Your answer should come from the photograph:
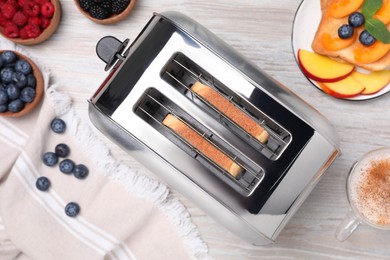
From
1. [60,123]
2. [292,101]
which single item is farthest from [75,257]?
[292,101]

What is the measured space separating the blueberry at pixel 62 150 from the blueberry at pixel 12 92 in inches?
6.0

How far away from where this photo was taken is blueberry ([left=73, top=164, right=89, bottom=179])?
125 centimetres

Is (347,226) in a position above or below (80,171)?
above

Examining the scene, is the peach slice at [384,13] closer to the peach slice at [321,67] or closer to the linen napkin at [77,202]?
the peach slice at [321,67]

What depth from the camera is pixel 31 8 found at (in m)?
1.20

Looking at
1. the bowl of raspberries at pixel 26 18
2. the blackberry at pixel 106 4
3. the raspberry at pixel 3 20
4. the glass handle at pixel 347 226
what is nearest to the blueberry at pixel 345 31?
the glass handle at pixel 347 226

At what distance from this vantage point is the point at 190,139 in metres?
0.94

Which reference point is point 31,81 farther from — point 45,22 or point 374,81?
point 374,81

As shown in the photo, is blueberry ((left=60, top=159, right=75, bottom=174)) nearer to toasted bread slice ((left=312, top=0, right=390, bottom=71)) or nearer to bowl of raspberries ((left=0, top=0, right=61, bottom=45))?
bowl of raspberries ((left=0, top=0, right=61, bottom=45))

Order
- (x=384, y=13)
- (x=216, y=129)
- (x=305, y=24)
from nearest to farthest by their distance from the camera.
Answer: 1. (x=216, y=129)
2. (x=384, y=13)
3. (x=305, y=24)

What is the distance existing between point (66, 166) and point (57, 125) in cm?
10

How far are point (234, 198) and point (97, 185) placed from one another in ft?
1.46

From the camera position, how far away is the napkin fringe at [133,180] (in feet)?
4.10

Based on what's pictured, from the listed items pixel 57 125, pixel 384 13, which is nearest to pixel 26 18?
pixel 57 125
